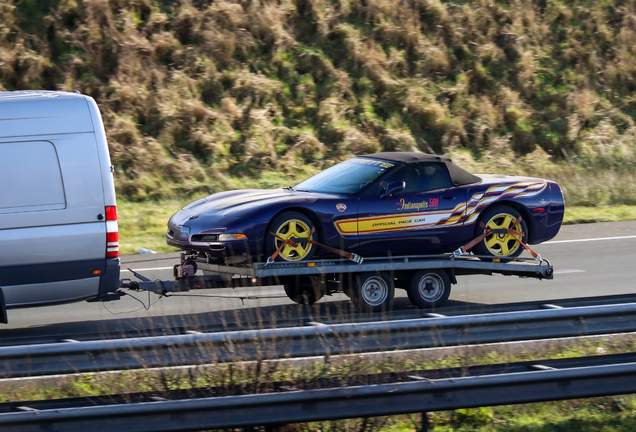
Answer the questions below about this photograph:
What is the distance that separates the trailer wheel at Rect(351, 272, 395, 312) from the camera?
8047 millimetres

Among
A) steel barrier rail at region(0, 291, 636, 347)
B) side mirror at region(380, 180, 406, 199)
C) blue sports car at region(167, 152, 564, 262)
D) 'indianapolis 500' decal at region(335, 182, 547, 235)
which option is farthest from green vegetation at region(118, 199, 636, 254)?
side mirror at region(380, 180, 406, 199)

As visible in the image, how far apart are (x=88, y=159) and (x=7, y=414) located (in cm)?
343

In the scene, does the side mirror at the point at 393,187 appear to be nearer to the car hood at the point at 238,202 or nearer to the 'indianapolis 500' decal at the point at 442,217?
the 'indianapolis 500' decal at the point at 442,217

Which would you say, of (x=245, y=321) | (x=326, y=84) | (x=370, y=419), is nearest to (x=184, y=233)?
(x=245, y=321)

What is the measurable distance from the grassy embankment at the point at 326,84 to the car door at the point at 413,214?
24.5 ft

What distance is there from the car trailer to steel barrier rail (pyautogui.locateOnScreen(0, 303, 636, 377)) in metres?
2.48

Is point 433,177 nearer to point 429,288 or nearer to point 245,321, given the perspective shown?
point 429,288

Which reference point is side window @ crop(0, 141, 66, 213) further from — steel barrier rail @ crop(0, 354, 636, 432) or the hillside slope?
the hillside slope

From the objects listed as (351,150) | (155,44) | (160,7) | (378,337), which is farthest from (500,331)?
(160,7)

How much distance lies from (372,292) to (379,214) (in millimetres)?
879

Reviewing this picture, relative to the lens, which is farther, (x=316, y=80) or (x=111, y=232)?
(x=316, y=80)

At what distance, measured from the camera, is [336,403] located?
4.21 metres

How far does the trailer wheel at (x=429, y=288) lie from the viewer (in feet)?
27.2

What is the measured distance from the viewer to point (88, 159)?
6883 mm
